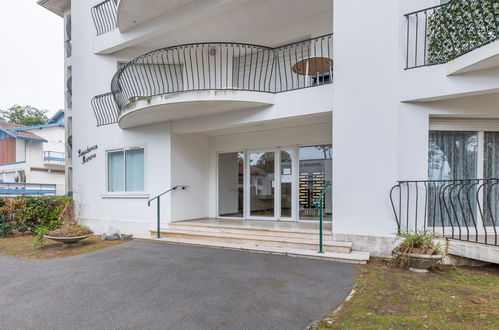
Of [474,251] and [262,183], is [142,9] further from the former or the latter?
[474,251]

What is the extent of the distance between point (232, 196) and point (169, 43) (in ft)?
18.9

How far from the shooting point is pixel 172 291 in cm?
414

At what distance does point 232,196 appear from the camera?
32.0ft

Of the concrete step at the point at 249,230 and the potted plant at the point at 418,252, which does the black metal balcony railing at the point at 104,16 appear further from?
the potted plant at the point at 418,252

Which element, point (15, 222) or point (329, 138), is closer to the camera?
point (329, 138)

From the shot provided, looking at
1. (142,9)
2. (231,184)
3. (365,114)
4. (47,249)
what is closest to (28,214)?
(47,249)

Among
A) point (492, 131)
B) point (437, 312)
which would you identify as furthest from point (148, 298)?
point (492, 131)

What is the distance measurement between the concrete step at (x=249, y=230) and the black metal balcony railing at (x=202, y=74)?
3.84 meters

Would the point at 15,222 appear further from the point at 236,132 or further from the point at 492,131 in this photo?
the point at 492,131

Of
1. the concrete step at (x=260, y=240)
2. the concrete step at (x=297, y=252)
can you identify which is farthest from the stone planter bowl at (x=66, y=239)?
the concrete step at (x=297, y=252)

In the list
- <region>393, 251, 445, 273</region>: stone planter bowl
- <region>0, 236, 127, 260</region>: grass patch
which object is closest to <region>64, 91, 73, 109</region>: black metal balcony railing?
<region>0, 236, 127, 260</region>: grass patch

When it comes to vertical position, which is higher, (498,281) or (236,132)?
(236,132)

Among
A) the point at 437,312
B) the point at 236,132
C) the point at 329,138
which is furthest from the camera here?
the point at 236,132

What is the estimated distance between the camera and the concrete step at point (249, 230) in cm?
643
